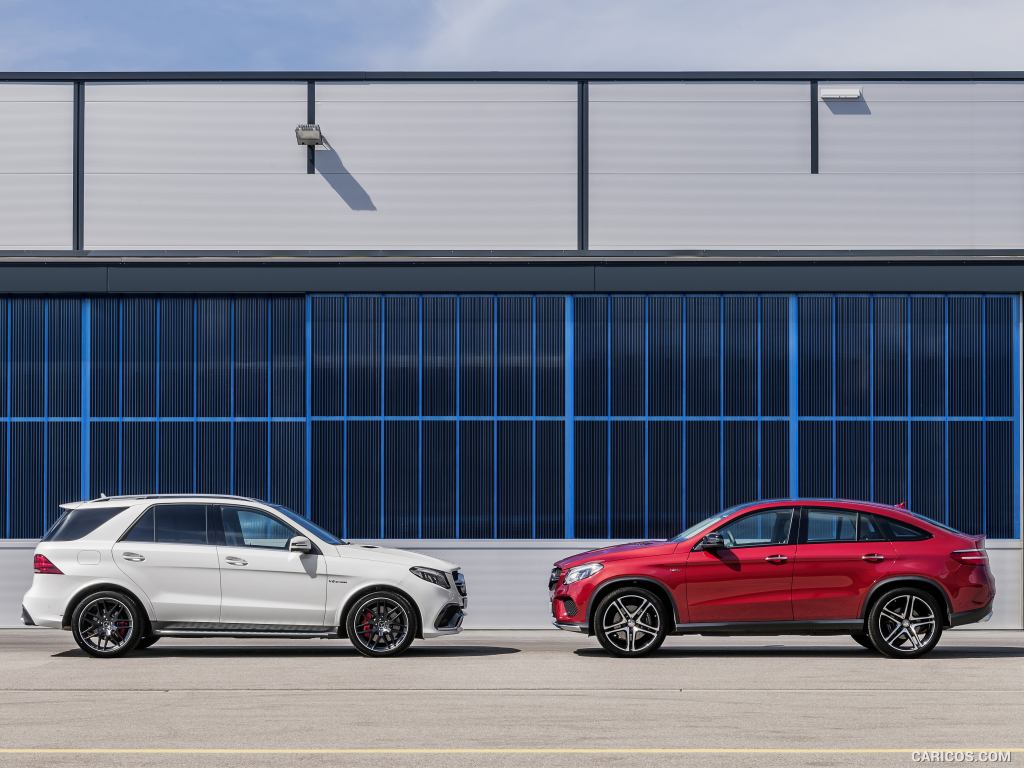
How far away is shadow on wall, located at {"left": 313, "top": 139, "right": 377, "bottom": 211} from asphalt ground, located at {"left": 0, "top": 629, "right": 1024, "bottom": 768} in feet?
24.9

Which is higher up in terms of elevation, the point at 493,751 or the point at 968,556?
the point at 968,556

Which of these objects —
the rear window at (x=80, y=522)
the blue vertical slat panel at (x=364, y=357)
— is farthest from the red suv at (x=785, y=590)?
the blue vertical slat panel at (x=364, y=357)

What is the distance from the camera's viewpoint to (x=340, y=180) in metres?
21.2

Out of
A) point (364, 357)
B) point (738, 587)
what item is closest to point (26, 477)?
point (364, 357)

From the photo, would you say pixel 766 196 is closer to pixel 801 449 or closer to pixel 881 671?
pixel 801 449

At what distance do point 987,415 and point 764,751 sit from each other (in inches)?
526

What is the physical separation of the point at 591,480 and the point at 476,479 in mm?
1713

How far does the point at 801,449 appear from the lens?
2084 centimetres

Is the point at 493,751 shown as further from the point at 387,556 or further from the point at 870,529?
the point at 870,529

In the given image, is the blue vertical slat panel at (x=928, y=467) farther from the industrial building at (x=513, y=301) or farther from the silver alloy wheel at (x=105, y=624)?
the silver alloy wheel at (x=105, y=624)

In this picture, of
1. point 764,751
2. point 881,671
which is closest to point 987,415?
point 881,671

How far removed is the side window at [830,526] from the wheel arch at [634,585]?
1.63 meters

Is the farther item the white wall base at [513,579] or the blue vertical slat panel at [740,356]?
the blue vertical slat panel at [740,356]

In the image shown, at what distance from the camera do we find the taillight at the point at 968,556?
14781 millimetres
